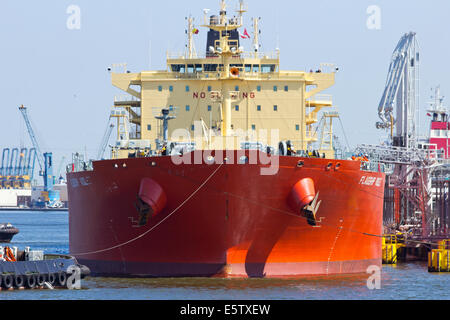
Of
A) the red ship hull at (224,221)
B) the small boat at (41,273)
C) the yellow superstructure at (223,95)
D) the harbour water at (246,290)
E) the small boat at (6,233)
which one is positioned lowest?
the small boat at (6,233)

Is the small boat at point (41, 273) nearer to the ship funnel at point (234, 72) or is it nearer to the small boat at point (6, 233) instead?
the ship funnel at point (234, 72)

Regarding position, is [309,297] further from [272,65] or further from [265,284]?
[272,65]

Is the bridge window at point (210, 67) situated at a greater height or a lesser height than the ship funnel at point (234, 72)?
greater

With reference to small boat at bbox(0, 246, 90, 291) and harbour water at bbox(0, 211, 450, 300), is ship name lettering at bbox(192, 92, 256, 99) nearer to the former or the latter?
harbour water at bbox(0, 211, 450, 300)

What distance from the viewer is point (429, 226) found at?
161 ft

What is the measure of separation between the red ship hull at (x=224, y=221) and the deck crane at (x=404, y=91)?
709 inches

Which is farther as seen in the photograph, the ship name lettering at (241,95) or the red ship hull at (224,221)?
the ship name lettering at (241,95)

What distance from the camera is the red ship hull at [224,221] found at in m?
35.0

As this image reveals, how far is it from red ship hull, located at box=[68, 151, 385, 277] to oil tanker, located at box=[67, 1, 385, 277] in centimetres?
4

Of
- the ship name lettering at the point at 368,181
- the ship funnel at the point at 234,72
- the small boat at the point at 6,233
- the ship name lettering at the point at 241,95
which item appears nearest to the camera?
the ship name lettering at the point at 368,181

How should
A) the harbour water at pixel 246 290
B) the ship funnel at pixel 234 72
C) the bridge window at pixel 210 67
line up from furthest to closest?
the bridge window at pixel 210 67 → the ship funnel at pixel 234 72 → the harbour water at pixel 246 290

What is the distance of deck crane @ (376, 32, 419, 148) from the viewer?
5541cm

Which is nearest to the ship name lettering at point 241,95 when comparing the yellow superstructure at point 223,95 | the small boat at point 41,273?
the yellow superstructure at point 223,95

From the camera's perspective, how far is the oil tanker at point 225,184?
35.1 metres
